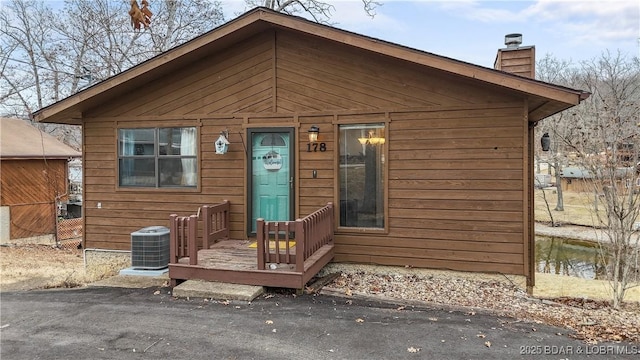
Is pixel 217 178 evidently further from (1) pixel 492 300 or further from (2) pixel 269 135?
(1) pixel 492 300

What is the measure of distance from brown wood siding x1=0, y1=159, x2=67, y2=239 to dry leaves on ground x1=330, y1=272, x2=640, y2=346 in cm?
1301

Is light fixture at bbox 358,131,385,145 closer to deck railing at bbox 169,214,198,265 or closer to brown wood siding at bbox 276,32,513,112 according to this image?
brown wood siding at bbox 276,32,513,112

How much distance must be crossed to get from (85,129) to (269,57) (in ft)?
11.8

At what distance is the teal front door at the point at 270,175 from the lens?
6.79 m

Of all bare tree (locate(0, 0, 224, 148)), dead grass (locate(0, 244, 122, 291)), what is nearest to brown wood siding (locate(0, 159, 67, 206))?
dead grass (locate(0, 244, 122, 291))

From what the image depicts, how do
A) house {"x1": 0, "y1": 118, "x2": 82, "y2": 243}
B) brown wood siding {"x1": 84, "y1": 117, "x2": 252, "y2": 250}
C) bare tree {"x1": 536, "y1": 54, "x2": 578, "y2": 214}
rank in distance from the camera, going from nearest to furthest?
brown wood siding {"x1": 84, "y1": 117, "x2": 252, "y2": 250}
house {"x1": 0, "y1": 118, "x2": 82, "y2": 243}
bare tree {"x1": 536, "y1": 54, "x2": 578, "y2": 214}

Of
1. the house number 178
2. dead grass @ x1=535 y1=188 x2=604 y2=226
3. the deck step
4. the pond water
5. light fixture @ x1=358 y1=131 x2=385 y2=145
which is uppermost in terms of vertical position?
light fixture @ x1=358 y1=131 x2=385 y2=145

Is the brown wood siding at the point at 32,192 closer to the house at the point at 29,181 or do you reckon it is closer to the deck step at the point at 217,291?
the house at the point at 29,181

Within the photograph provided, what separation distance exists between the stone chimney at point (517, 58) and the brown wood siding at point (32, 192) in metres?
14.8

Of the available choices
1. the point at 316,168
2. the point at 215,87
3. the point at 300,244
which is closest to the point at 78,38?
the point at 215,87

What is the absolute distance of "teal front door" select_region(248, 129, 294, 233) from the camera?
22.3 ft

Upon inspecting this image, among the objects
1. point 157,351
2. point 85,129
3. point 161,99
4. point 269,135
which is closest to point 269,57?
point 269,135

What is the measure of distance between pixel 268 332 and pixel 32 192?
14.3 meters

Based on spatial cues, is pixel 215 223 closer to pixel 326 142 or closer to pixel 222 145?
pixel 222 145
